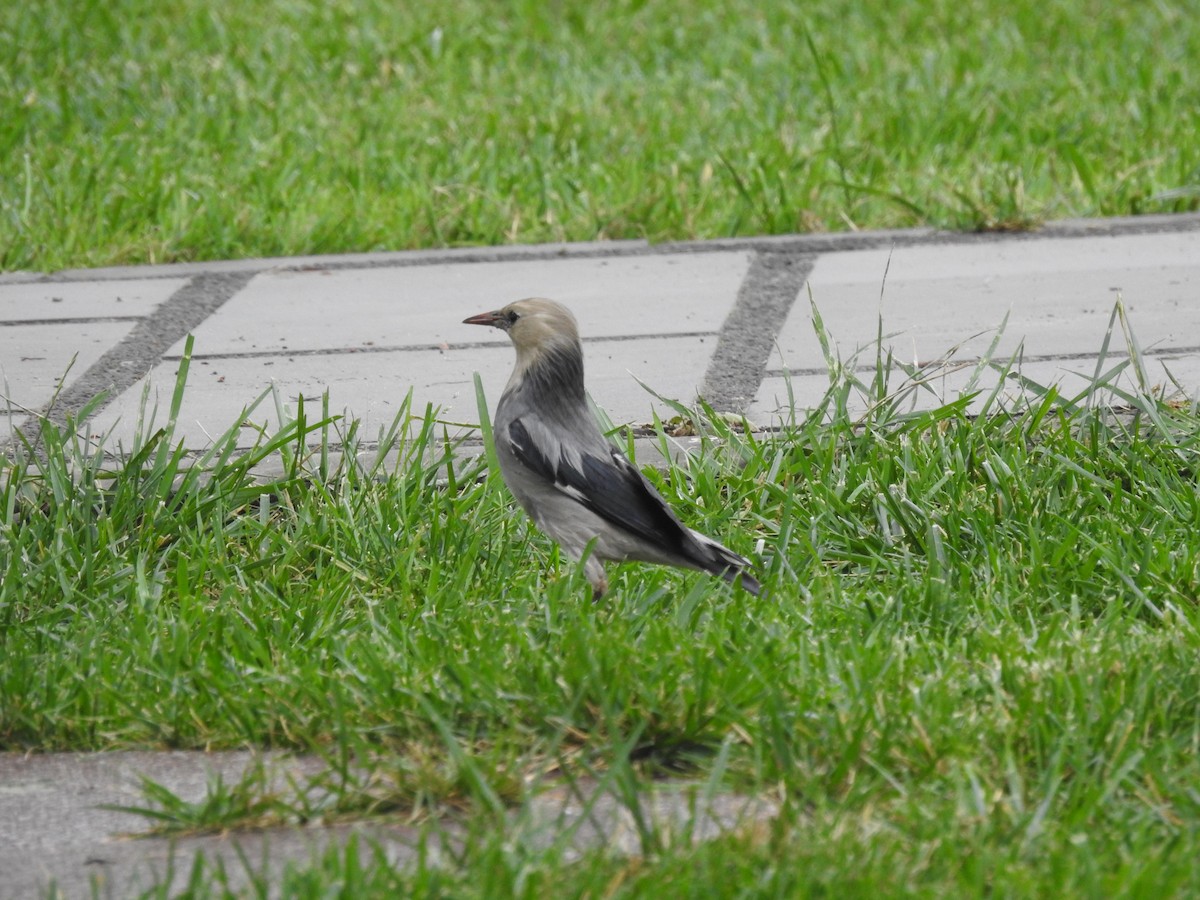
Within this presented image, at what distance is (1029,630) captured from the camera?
2.56 meters

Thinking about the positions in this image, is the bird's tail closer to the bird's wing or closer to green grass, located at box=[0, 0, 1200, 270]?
the bird's wing

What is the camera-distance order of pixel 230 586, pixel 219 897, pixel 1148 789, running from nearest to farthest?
1. pixel 219 897
2. pixel 1148 789
3. pixel 230 586

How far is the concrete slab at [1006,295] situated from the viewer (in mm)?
3914

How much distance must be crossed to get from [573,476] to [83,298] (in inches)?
88.5

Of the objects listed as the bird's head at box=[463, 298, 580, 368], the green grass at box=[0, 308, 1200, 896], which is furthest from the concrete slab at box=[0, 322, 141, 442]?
the bird's head at box=[463, 298, 580, 368]

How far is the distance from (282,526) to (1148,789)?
1597 millimetres

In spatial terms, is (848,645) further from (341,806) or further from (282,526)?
(282,526)

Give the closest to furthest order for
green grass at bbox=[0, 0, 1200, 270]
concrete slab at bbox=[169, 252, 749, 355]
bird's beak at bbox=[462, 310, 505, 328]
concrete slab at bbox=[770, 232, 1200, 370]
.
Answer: bird's beak at bbox=[462, 310, 505, 328], concrete slab at bbox=[770, 232, 1200, 370], concrete slab at bbox=[169, 252, 749, 355], green grass at bbox=[0, 0, 1200, 270]

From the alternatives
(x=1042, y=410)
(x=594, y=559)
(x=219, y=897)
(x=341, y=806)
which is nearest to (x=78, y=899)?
(x=219, y=897)

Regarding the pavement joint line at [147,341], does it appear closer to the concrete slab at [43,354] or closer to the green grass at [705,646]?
the concrete slab at [43,354]

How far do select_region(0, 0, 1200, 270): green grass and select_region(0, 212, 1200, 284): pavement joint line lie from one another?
3.5 inches

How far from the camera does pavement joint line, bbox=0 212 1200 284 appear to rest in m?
4.80

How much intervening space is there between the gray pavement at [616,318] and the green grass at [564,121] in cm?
23

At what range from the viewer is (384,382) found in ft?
12.4
